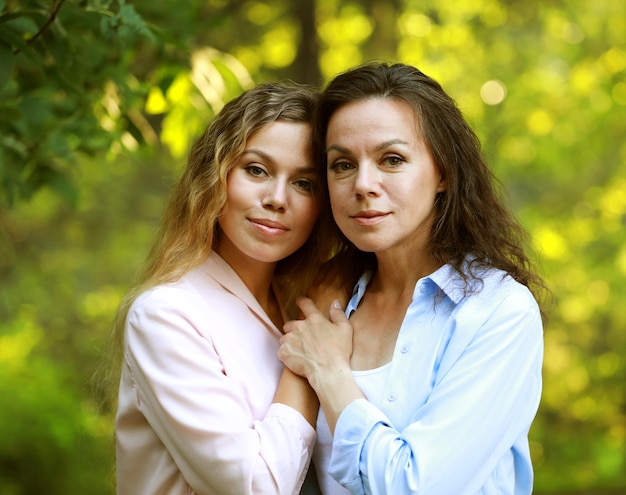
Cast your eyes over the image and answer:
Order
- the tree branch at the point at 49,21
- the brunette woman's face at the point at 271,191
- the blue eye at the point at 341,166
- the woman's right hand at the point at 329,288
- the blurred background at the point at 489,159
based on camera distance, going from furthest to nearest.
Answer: the blurred background at the point at 489,159 < the woman's right hand at the point at 329,288 < the brunette woman's face at the point at 271,191 < the blue eye at the point at 341,166 < the tree branch at the point at 49,21

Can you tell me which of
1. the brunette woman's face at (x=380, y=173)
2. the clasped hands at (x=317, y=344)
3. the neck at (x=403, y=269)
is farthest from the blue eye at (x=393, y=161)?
the clasped hands at (x=317, y=344)

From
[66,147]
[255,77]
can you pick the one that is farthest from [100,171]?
[66,147]

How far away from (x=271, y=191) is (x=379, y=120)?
1.39ft

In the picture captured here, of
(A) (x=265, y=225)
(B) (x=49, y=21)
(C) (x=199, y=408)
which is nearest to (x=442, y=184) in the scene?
(A) (x=265, y=225)

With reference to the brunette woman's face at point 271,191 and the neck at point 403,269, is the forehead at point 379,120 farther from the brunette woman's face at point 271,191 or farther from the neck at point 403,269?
the neck at point 403,269

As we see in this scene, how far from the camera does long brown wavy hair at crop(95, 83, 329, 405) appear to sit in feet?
8.53

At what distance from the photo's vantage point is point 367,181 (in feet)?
7.72

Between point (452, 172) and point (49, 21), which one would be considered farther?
point (452, 172)

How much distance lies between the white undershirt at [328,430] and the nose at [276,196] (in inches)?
22.6

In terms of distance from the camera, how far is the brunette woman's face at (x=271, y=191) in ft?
8.49

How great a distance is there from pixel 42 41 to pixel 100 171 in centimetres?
808

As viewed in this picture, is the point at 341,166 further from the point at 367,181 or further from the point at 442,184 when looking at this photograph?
the point at 442,184

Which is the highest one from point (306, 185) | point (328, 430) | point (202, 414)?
point (306, 185)

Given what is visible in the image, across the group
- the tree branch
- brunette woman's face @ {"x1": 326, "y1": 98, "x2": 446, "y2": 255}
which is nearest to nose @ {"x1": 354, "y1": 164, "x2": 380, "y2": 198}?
brunette woman's face @ {"x1": 326, "y1": 98, "x2": 446, "y2": 255}
